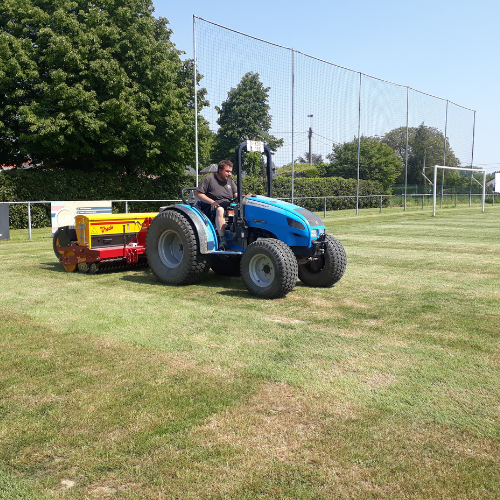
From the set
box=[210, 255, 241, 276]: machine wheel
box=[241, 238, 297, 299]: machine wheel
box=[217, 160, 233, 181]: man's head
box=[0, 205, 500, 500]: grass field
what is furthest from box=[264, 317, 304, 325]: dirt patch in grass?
box=[217, 160, 233, 181]: man's head

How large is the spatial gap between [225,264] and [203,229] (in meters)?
0.75

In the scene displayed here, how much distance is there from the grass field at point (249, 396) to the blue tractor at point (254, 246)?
1.41 ft

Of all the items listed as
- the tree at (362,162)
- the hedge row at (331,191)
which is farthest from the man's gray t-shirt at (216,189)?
the tree at (362,162)

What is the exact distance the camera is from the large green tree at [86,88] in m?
22.9

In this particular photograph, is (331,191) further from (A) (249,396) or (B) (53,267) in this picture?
(A) (249,396)

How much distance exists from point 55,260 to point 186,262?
4466mm

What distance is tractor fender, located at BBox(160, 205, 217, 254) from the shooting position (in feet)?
26.0

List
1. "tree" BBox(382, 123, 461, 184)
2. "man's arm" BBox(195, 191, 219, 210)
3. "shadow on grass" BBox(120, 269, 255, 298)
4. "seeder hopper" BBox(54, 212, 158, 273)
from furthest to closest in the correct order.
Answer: "tree" BBox(382, 123, 461, 184) < "seeder hopper" BBox(54, 212, 158, 273) < "man's arm" BBox(195, 191, 219, 210) < "shadow on grass" BBox(120, 269, 255, 298)

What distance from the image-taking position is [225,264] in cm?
844

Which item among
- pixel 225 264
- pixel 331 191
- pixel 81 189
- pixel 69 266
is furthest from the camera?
pixel 331 191

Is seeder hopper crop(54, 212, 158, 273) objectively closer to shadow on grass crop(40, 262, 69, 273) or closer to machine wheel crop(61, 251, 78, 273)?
machine wheel crop(61, 251, 78, 273)

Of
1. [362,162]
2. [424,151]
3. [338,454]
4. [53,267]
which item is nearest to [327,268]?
[338,454]

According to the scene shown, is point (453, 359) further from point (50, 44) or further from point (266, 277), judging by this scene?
point (50, 44)

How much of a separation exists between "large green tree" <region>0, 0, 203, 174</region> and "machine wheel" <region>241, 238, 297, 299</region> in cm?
1753
